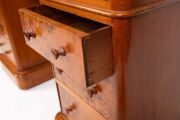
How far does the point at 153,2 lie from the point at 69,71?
290 mm

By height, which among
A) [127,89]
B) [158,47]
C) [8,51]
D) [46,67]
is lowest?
[46,67]

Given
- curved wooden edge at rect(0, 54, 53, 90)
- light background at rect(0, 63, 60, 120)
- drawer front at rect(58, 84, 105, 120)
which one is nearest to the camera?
drawer front at rect(58, 84, 105, 120)

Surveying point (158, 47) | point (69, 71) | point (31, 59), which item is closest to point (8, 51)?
point (31, 59)

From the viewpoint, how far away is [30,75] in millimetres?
1541

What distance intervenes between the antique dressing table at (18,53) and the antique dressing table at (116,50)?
0.57 m

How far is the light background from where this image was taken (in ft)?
4.35

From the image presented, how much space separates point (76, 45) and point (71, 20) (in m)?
0.22

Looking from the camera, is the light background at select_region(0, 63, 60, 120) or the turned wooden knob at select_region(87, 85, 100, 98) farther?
the light background at select_region(0, 63, 60, 120)

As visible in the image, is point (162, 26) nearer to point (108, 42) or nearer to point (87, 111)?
point (108, 42)

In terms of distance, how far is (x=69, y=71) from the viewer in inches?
24.4

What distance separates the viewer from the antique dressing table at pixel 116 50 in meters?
0.54

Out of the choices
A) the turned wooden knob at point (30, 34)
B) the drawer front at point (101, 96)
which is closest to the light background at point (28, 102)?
the drawer front at point (101, 96)

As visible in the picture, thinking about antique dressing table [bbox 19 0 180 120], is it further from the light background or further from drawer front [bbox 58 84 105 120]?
the light background

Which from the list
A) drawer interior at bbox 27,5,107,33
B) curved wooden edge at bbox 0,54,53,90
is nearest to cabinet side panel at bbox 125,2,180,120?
drawer interior at bbox 27,5,107,33
